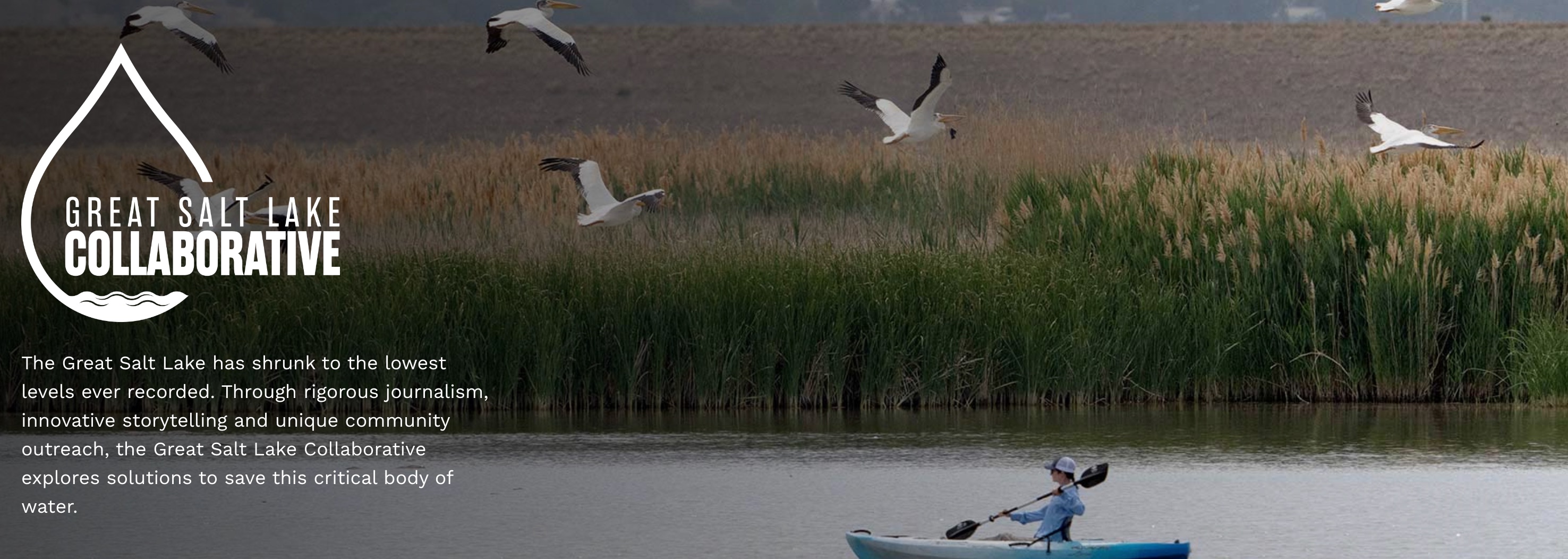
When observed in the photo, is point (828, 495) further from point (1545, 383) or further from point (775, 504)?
point (1545, 383)

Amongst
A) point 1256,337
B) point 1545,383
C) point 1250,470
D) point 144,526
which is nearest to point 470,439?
point 144,526

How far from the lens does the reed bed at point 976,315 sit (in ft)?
47.0

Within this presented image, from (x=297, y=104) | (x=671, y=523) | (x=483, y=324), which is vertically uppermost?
(x=297, y=104)

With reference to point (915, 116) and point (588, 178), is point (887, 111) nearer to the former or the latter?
point (915, 116)

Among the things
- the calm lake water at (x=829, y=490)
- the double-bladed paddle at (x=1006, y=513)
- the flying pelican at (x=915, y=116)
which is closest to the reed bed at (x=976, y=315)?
the calm lake water at (x=829, y=490)

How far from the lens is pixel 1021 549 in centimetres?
760

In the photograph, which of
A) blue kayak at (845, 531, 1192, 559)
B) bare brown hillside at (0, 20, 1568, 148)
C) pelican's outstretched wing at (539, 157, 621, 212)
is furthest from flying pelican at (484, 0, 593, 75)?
bare brown hillside at (0, 20, 1568, 148)

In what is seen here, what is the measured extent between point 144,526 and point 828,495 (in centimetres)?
327

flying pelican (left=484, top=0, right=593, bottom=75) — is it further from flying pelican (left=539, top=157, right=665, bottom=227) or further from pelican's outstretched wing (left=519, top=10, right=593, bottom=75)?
flying pelican (left=539, top=157, right=665, bottom=227)

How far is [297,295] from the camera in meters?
14.5

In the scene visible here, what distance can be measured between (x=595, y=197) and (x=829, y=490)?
260 inches

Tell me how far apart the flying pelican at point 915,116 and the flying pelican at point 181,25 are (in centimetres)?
529

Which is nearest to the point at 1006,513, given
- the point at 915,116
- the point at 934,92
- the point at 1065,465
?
the point at 1065,465

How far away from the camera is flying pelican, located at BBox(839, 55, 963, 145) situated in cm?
1766
